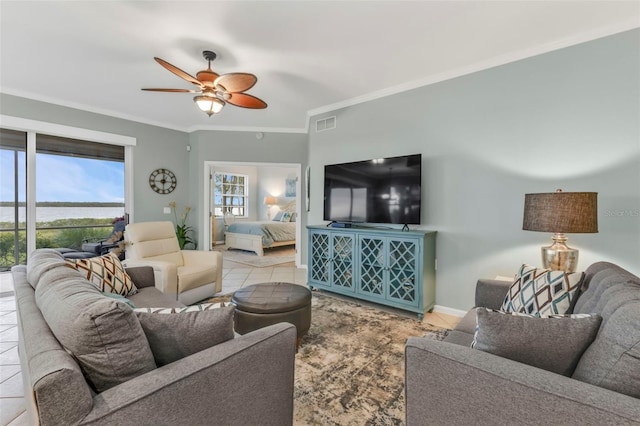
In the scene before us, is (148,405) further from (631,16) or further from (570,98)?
(631,16)

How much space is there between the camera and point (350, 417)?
5.04ft

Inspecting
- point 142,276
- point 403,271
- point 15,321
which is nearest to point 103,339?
point 142,276

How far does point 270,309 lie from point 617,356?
1754 millimetres

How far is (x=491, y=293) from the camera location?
77.1 inches

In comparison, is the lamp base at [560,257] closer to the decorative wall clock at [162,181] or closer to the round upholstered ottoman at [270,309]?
the round upholstered ottoman at [270,309]

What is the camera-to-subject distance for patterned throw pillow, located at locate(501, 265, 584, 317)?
142 cm

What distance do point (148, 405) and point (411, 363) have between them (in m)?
0.87

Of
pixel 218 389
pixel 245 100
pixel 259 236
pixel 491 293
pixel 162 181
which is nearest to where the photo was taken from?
pixel 218 389

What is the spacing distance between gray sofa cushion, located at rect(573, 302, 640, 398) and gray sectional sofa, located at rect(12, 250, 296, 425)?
1.05m

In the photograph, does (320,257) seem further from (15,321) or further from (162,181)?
(162,181)

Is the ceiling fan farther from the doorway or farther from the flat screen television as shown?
the doorway

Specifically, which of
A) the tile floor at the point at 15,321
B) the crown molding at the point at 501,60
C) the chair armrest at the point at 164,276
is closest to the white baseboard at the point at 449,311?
the tile floor at the point at 15,321

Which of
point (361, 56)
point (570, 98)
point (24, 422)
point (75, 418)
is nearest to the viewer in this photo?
point (75, 418)

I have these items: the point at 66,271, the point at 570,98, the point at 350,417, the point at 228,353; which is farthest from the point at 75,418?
the point at 570,98
